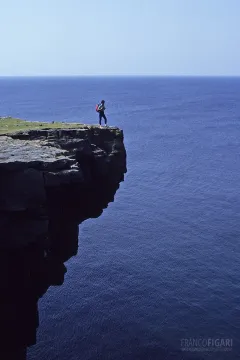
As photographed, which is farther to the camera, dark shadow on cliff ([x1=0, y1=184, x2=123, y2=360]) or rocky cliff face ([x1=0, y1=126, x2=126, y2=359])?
dark shadow on cliff ([x1=0, y1=184, x2=123, y2=360])

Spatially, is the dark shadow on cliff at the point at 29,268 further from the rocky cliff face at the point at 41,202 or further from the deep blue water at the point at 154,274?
the deep blue water at the point at 154,274

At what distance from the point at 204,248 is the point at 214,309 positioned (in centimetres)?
1272

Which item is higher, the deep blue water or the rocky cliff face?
the rocky cliff face

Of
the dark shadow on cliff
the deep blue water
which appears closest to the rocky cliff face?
the dark shadow on cliff

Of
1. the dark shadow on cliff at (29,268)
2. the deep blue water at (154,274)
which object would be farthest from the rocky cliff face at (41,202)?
the deep blue water at (154,274)

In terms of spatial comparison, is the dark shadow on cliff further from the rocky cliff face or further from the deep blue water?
the deep blue water

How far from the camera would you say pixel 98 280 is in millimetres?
47969

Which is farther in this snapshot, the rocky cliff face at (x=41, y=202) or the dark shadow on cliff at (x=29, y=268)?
the dark shadow on cliff at (x=29, y=268)

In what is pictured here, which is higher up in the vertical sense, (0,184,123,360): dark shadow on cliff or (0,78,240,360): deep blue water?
(0,184,123,360): dark shadow on cliff

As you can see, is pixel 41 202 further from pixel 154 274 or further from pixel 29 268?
pixel 154 274

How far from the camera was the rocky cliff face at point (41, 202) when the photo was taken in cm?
2428

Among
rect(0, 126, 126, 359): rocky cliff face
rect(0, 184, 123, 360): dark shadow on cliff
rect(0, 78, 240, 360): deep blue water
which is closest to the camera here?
rect(0, 126, 126, 359): rocky cliff face

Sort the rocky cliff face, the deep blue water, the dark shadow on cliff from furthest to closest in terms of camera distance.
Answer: the deep blue water < the dark shadow on cliff < the rocky cliff face

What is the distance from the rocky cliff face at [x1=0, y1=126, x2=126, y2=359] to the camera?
24281 millimetres
